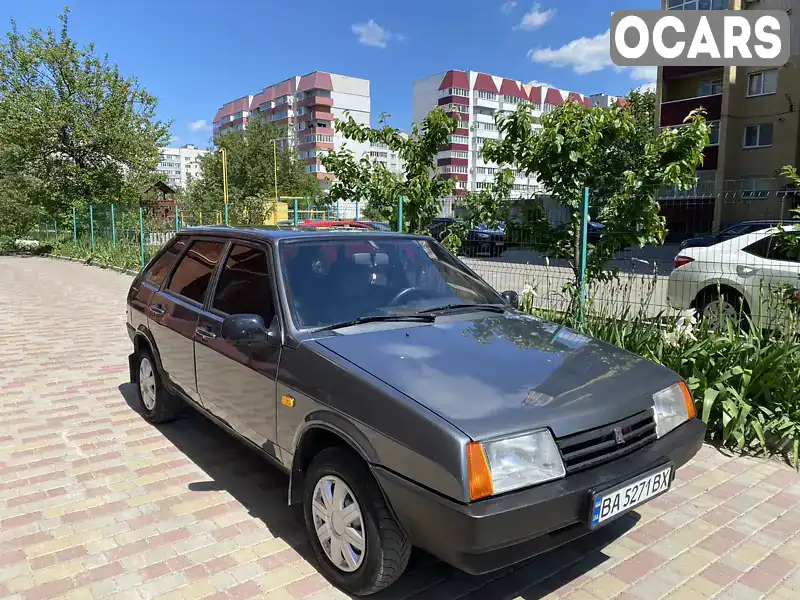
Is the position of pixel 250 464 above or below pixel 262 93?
below

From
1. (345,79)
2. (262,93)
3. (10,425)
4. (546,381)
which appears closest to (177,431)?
(10,425)

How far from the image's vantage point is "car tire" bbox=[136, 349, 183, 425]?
473 cm

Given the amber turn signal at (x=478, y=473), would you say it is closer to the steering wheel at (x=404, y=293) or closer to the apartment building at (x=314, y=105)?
the steering wheel at (x=404, y=293)

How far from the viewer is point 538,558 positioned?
3027mm

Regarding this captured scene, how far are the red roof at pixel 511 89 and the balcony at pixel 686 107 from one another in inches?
2372

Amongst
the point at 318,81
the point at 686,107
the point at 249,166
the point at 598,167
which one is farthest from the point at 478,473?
the point at 318,81

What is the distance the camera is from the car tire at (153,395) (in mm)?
4734

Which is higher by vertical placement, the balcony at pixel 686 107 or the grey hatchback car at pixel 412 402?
the balcony at pixel 686 107

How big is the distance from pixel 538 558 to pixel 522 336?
44.8 inches

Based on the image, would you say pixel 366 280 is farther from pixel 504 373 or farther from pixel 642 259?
pixel 642 259

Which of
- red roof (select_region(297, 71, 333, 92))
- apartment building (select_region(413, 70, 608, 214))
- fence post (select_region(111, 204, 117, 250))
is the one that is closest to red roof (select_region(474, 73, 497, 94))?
apartment building (select_region(413, 70, 608, 214))

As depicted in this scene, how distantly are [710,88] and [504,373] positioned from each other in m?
38.8

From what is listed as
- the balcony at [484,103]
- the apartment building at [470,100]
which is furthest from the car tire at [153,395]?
the balcony at [484,103]

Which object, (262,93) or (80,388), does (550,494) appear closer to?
(80,388)
